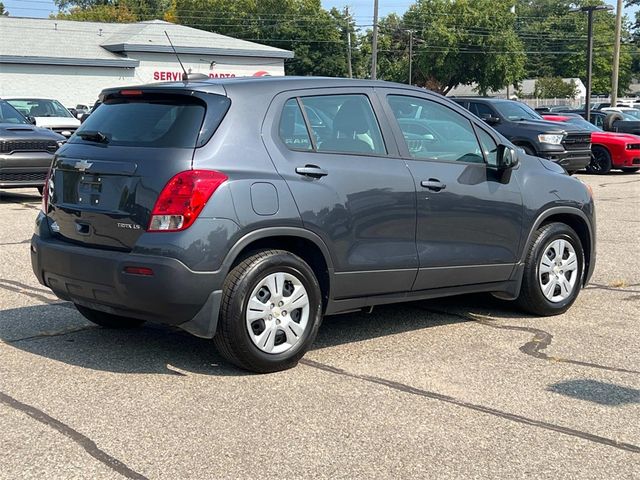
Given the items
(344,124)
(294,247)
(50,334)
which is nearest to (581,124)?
(344,124)

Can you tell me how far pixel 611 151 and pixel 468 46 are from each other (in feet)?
227

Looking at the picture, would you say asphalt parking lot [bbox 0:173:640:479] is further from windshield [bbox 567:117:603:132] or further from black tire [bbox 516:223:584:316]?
windshield [bbox 567:117:603:132]

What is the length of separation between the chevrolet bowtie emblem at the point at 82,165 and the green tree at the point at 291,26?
270ft

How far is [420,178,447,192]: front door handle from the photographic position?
6051mm

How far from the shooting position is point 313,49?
8869 cm

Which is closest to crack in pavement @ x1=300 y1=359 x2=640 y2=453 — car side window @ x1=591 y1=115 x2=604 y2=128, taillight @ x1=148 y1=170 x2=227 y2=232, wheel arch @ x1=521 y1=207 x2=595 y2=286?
taillight @ x1=148 y1=170 x2=227 y2=232

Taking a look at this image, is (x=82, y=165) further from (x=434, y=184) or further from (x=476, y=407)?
(x=476, y=407)

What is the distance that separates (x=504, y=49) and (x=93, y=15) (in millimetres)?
43049

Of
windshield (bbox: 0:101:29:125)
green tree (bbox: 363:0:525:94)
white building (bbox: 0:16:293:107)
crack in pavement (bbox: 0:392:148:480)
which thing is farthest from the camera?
green tree (bbox: 363:0:525:94)

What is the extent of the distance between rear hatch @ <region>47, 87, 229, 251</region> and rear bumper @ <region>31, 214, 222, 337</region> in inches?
4.8

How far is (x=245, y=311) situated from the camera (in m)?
5.16

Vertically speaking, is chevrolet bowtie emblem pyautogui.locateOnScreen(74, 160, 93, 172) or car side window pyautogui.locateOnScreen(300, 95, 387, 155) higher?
car side window pyautogui.locateOnScreen(300, 95, 387, 155)

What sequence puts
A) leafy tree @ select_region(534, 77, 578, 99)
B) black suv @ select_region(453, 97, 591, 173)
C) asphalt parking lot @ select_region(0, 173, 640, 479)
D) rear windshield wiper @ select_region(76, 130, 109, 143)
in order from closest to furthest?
asphalt parking lot @ select_region(0, 173, 640, 479) < rear windshield wiper @ select_region(76, 130, 109, 143) < black suv @ select_region(453, 97, 591, 173) < leafy tree @ select_region(534, 77, 578, 99)

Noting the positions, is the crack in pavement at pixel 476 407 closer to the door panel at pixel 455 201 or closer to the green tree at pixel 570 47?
the door panel at pixel 455 201
